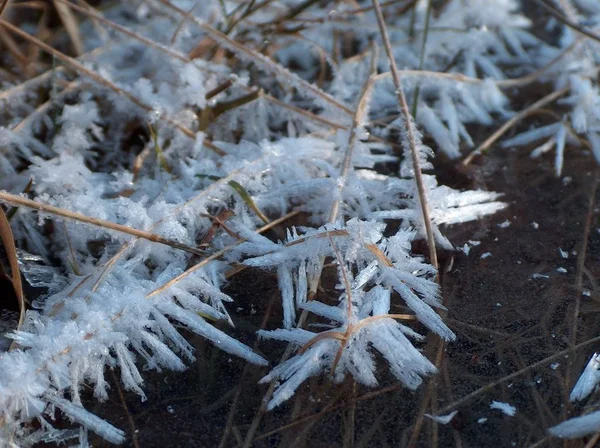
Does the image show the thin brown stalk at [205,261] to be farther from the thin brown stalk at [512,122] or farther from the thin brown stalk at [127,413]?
the thin brown stalk at [512,122]

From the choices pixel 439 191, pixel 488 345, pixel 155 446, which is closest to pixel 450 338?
pixel 488 345

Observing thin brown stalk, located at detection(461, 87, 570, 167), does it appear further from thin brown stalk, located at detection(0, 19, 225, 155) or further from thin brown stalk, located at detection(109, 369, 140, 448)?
thin brown stalk, located at detection(109, 369, 140, 448)

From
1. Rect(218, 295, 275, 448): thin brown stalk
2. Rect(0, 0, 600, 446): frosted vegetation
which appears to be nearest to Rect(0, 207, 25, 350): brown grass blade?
Rect(0, 0, 600, 446): frosted vegetation

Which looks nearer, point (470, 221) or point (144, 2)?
point (470, 221)

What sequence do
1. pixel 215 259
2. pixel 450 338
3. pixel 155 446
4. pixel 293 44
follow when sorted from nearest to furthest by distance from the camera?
pixel 155 446 < pixel 450 338 < pixel 215 259 < pixel 293 44

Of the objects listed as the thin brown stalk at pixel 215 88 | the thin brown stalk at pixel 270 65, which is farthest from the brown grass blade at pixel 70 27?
the thin brown stalk at pixel 270 65

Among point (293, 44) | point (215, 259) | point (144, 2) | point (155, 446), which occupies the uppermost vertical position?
point (144, 2)

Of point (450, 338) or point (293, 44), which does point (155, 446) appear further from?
point (293, 44)
